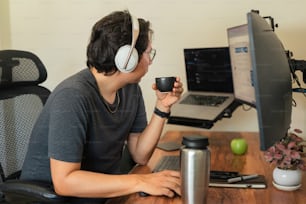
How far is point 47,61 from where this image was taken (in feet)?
7.57

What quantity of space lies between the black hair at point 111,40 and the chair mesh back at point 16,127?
0.40 m

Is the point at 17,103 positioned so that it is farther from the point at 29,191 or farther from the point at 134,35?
the point at 134,35

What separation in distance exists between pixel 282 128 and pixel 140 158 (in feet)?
2.10

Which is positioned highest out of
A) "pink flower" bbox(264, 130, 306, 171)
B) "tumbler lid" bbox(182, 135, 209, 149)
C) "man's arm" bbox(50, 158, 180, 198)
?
"tumbler lid" bbox(182, 135, 209, 149)

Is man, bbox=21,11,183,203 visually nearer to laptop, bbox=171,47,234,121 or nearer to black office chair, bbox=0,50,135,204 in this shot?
black office chair, bbox=0,50,135,204

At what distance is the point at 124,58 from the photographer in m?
1.18

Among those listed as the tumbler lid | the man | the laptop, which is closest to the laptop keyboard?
the laptop

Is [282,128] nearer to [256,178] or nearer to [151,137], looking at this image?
[256,178]

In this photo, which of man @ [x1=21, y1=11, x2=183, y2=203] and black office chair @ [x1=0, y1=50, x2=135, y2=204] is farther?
black office chair @ [x1=0, y1=50, x2=135, y2=204]

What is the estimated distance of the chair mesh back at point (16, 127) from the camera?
1405mm

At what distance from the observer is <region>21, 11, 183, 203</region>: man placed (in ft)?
3.44

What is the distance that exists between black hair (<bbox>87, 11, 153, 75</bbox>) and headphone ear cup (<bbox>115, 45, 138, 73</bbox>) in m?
0.02

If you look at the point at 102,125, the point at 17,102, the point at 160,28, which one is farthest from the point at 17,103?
the point at 160,28

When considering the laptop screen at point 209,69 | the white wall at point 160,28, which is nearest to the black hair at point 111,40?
the laptop screen at point 209,69
